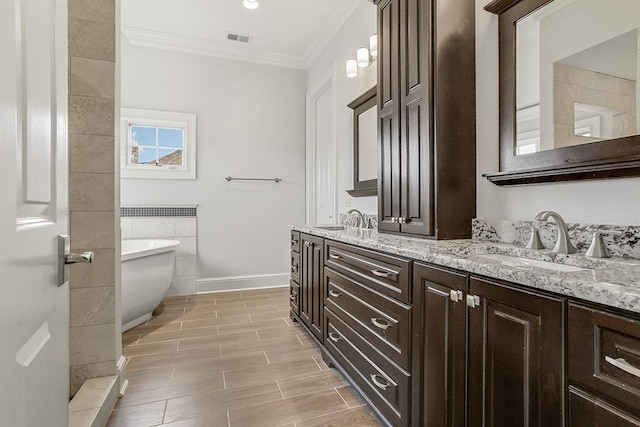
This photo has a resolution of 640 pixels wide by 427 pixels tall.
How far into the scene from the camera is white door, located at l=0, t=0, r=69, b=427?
529mm

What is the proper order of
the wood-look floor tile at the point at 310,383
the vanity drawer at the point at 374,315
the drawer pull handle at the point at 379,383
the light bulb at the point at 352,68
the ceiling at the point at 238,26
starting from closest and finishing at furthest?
the vanity drawer at the point at 374,315 < the drawer pull handle at the point at 379,383 < the wood-look floor tile at the point at 310,383 < the light bulb at the point at 352,68 < the ceiling at the point at 238,26

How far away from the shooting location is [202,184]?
13.2 feet

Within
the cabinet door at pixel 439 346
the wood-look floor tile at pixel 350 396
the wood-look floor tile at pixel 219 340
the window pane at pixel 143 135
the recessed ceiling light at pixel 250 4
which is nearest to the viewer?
the cabinet door at pixel 439 346

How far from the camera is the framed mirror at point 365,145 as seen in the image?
2674mm

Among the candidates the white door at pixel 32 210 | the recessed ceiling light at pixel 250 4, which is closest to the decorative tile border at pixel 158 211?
the recessed ceiling light at pixel 250 4

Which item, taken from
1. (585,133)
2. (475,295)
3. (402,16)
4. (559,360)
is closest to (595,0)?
(585,133)

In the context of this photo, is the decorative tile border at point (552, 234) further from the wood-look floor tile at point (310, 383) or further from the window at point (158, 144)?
the window at point (158, 144)

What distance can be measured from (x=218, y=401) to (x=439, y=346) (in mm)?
1292

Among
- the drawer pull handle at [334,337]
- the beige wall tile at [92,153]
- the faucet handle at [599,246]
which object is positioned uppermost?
the beige wall tile at [92,153]

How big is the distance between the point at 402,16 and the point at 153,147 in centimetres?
316

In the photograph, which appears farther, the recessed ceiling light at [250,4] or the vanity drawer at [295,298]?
the recessed ceiling light at [250,4]

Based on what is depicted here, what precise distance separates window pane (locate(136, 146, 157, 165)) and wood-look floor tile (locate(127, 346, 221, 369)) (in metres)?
2.36

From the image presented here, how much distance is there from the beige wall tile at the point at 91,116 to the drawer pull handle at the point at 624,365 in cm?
230

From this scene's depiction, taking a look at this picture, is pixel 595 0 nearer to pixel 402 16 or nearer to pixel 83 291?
pixel 402 16
